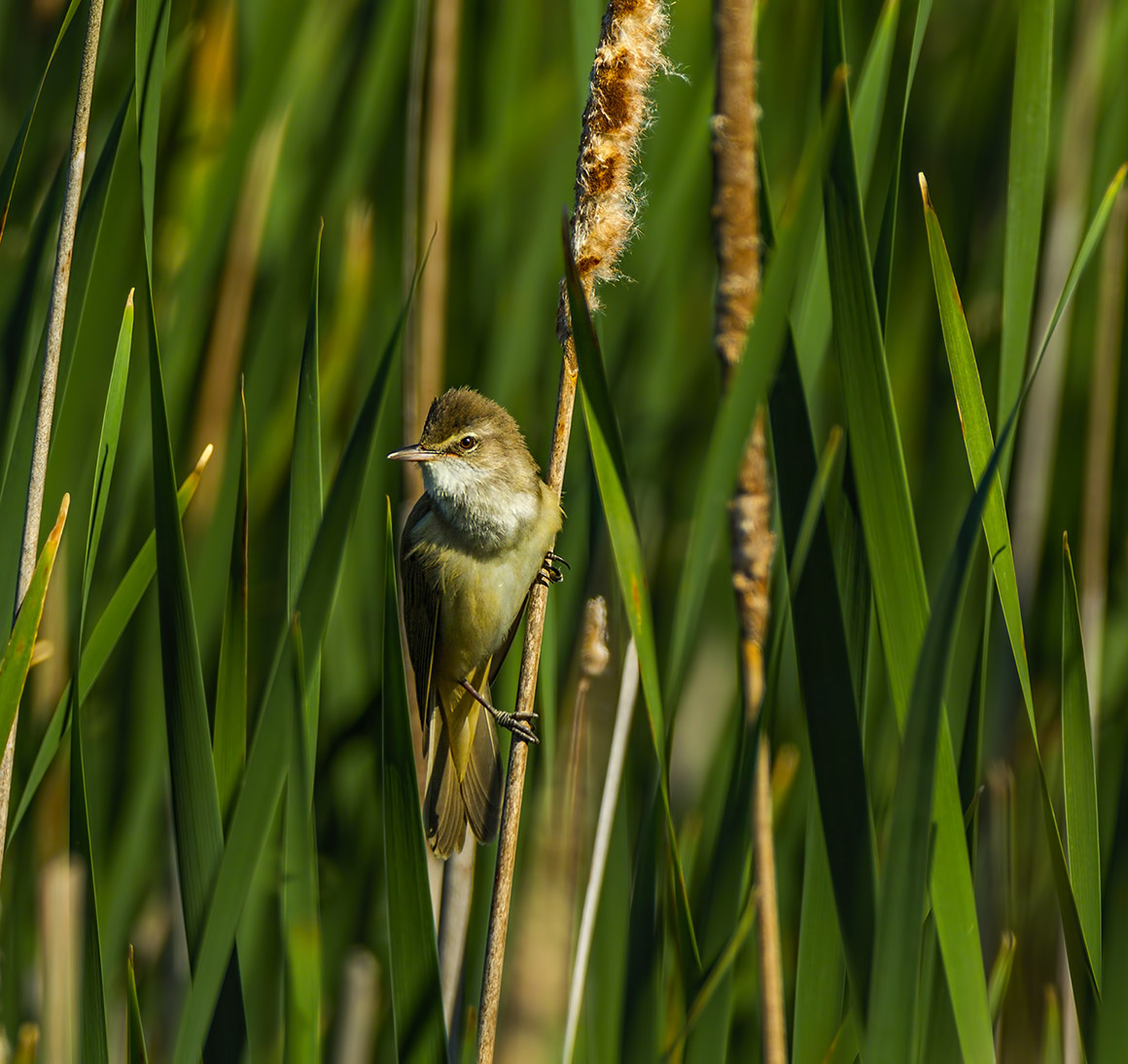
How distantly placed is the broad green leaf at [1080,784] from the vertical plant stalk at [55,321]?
3.68 ft

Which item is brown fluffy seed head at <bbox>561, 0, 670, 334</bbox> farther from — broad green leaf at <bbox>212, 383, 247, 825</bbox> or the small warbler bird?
the small warbler bird

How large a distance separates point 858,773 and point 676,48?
132cm

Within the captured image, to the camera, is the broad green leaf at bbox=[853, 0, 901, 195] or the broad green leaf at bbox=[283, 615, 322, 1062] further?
the broad green leaf at bbox=[853, 0, 901, 195]

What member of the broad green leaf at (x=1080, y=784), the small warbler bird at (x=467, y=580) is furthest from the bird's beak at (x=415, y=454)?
the broad green leaf at (x=1080, y=784)

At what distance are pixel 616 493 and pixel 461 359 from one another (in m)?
1.00

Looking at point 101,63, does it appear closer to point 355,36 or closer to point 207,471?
point 355,36

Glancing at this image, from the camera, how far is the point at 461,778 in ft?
6.48

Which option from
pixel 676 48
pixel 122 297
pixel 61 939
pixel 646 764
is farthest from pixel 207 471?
pixel 676 48

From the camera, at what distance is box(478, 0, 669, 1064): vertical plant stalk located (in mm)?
1178

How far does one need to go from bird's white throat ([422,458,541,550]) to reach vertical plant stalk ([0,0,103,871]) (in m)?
0.71

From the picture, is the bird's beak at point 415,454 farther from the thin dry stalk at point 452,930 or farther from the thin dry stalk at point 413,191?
the thin dry stalk at point 452,930

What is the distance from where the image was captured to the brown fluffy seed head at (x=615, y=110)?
46.2 inches

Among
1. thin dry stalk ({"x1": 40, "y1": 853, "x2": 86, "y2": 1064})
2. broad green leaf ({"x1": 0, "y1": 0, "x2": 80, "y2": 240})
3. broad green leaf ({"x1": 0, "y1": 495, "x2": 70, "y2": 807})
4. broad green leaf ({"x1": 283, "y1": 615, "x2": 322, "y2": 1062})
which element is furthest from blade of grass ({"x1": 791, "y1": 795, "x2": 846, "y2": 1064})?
broad green leaf ({"x1": 0, "y1": 0, "x2": 80, "y2": 240})

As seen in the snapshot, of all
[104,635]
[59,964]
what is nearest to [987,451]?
[104,635]
